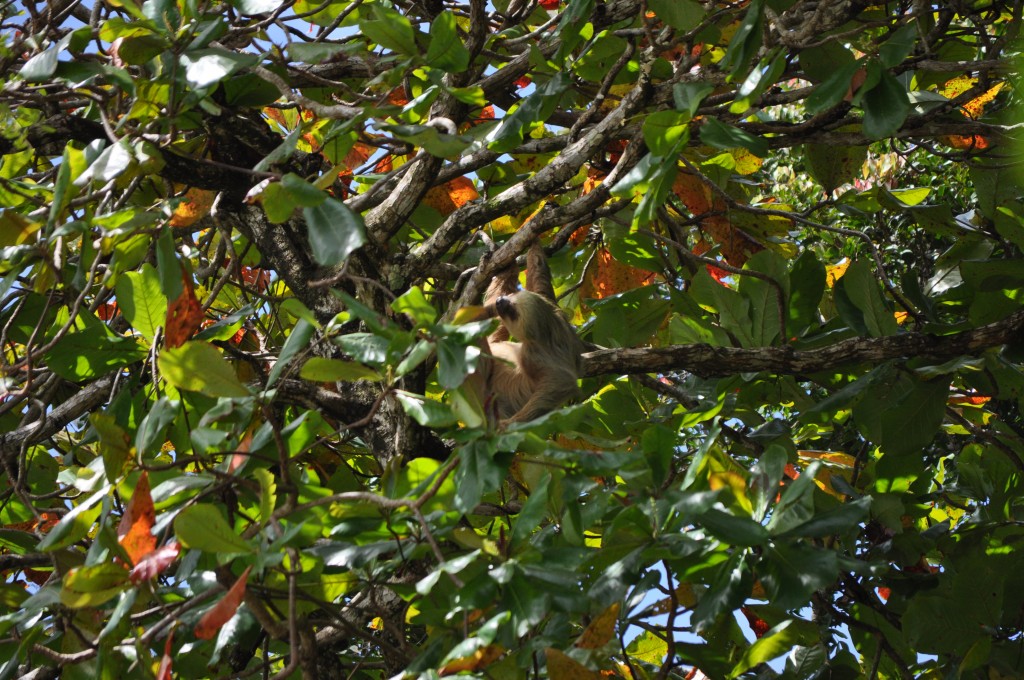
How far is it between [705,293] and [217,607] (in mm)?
1885

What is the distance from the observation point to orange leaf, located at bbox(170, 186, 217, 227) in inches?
107

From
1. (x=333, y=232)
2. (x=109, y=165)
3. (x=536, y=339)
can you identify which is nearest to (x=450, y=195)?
(x=536, y=339)

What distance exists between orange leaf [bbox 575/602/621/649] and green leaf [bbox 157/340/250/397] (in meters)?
0.90

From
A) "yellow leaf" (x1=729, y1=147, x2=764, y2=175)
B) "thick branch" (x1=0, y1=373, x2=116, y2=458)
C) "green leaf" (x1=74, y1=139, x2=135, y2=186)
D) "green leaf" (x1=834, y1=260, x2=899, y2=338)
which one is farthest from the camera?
"yellow leaf" (x1=729, y1=147, x2=764, y2=175)

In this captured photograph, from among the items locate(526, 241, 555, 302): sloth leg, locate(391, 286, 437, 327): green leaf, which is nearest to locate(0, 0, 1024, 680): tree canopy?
locate(391, 286, 437, 327): green leaf

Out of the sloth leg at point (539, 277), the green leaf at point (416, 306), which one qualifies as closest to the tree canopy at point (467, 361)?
the green leaf at point (416, 306)

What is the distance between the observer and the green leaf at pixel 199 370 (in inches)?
75.8

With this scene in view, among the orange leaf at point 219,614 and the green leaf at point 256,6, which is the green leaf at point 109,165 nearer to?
the green leaf at point 256,6

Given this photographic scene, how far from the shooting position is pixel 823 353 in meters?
2.79

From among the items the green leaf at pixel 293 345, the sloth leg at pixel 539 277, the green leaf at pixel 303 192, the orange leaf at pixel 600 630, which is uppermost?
the green leaf at pixel 303 192

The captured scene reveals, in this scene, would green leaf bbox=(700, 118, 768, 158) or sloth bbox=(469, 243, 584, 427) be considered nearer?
green leaf bbox=(700, 118, 768, 158)

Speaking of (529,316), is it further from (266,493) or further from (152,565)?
Result: (152,565)

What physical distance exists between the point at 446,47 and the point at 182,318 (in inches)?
36.3

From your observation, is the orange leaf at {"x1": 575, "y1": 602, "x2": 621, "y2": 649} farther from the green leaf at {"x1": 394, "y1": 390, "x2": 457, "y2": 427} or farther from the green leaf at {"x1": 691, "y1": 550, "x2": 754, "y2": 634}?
the green leaf at {"x1": 394, "y1": 390, "x2": 457, "y2": 427}
